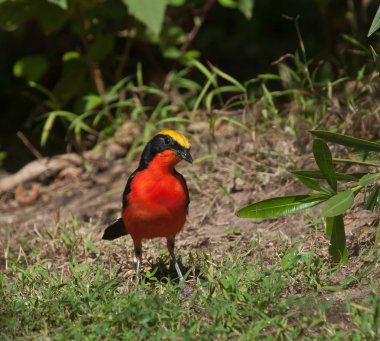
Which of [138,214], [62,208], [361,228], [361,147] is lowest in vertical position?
[62,208]

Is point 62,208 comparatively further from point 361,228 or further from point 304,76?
point 361,228

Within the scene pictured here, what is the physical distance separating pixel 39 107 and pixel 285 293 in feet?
14.6

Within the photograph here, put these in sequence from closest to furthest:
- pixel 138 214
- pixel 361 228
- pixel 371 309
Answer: pixel 371 309
pixel 138 214
pixel 361 228

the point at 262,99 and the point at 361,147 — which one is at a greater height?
the point at 361,147

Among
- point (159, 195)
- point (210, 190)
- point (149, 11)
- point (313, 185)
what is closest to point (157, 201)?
point (159, 195)

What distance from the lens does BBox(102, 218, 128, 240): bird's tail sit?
6.06 meters

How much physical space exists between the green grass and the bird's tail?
17cm

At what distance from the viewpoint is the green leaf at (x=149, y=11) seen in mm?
7316

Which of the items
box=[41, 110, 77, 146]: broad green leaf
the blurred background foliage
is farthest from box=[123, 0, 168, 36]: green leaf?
box=[41, 110, 77, 146]: broad green leaf

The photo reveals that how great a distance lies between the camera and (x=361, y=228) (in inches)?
232

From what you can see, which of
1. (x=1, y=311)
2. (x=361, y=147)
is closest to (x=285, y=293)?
(x=361, y=147)

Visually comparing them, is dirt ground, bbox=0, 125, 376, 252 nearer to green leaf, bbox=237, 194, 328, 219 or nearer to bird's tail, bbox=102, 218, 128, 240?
bird's tail, bbox=102, 218, 128, 240

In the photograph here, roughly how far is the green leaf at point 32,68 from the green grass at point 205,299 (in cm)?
297

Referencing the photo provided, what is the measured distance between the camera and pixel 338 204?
489cm
